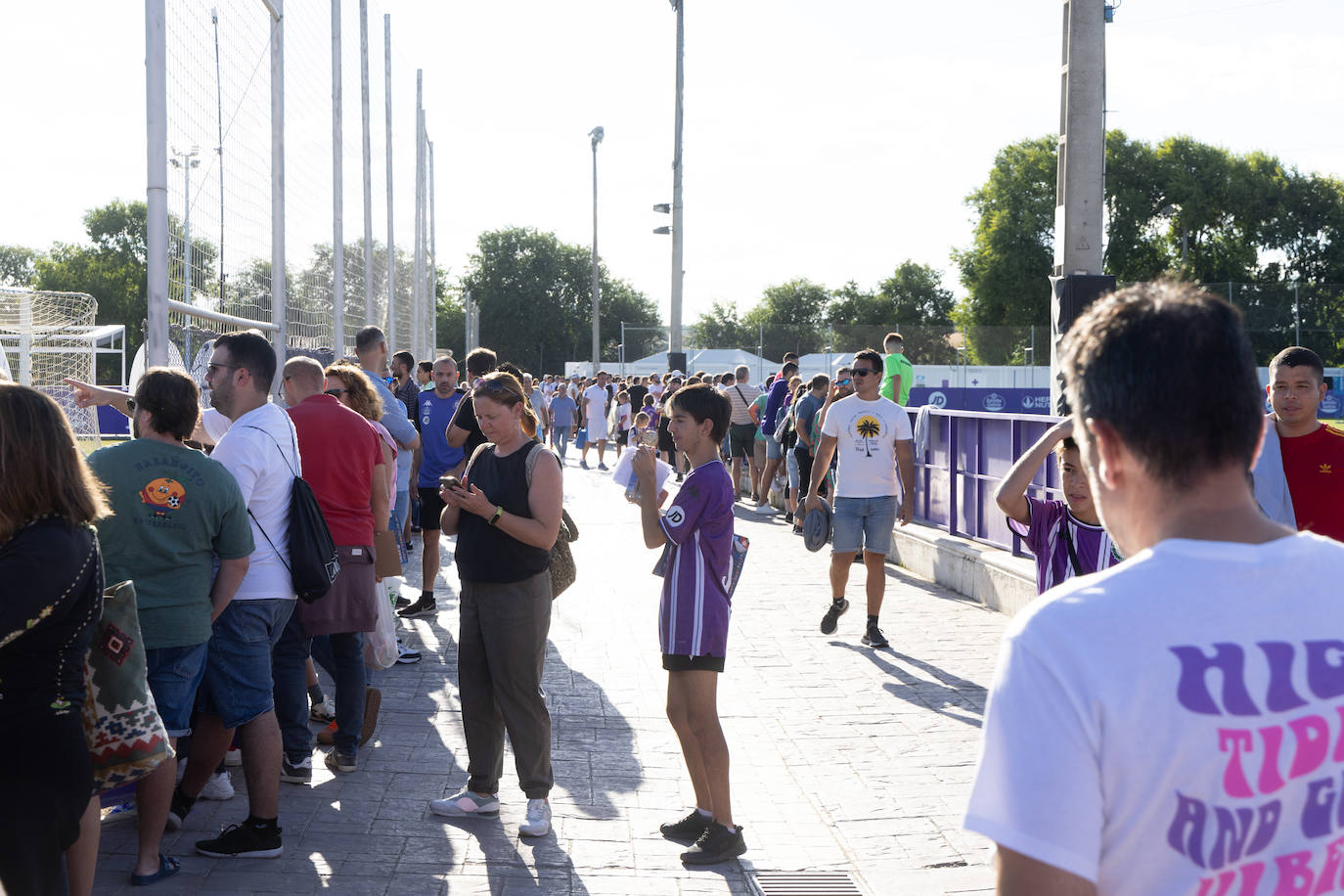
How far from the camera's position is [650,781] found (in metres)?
5.88

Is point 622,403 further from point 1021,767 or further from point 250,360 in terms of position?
point 1021,767

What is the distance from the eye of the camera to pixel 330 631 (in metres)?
5.72

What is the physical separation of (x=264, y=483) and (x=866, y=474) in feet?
16.6

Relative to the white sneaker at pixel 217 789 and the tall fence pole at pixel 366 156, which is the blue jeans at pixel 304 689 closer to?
the white sneaker at pixel 217 789

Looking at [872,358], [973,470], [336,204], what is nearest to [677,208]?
[336,204]

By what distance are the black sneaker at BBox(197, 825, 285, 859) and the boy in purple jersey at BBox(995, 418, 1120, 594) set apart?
9.86 ft

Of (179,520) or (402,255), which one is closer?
(179,520)

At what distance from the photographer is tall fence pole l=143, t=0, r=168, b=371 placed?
22.1 ft

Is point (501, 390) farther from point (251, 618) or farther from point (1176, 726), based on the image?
point (1176, 726)

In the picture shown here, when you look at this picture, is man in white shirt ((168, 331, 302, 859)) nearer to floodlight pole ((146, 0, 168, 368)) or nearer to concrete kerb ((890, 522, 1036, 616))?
Answer: floodlight pole ((146, 0, 168, 368))

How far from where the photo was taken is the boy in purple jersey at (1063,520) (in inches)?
180

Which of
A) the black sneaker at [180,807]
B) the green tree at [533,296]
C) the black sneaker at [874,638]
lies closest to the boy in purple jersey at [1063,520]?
the black sneaker at [180,807]

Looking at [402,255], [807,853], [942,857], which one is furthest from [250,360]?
[402,255]

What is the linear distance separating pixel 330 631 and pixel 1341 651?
492 cm
